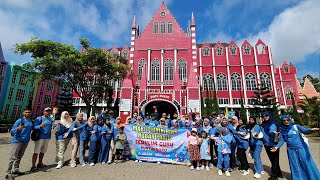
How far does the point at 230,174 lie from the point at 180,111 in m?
17.6

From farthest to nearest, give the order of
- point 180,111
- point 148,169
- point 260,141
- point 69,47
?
point 180,111 < point 69,47 < point 148,169 < point 260,141

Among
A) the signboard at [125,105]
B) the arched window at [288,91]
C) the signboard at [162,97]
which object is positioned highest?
the arched window at [288,91]

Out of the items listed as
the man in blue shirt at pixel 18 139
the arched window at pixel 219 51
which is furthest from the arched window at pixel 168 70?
the man in blue shirt at pixel 18 139

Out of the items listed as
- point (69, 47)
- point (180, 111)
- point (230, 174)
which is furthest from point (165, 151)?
point (180, 111)

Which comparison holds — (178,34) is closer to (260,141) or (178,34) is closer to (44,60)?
(44,60)

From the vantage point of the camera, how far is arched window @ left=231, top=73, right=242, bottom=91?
30095mm

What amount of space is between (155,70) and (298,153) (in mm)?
23338

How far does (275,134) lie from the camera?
5121 millimetres

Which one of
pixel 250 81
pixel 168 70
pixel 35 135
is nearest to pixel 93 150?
pixel 35 135

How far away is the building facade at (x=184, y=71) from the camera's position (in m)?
24.3

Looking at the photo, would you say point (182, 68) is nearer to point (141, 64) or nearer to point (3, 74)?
point (141, 64)

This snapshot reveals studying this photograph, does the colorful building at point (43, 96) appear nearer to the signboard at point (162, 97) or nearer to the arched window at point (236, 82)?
the signboard at point (162, 97)

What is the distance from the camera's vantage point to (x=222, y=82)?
3058 cm

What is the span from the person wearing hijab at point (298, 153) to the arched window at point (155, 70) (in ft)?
73.3
